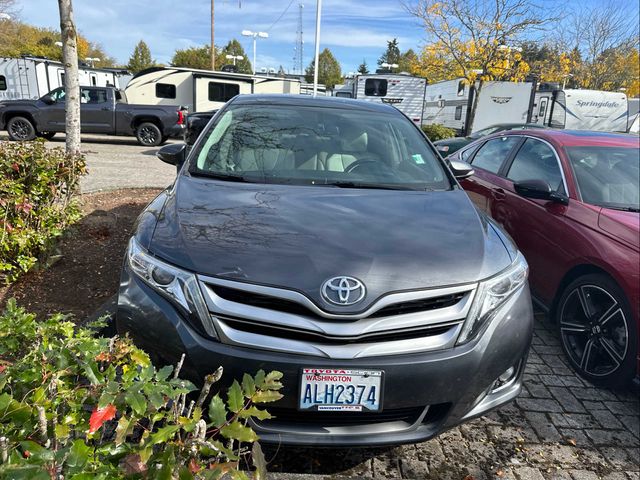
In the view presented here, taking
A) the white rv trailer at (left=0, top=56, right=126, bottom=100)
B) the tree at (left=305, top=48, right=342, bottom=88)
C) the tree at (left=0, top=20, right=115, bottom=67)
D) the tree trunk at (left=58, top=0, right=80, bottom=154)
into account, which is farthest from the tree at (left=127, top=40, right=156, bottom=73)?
the tree trunk at (left=58, top=0, right=80, bottom=154)

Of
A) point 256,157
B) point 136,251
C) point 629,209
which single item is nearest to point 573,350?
point 629,209

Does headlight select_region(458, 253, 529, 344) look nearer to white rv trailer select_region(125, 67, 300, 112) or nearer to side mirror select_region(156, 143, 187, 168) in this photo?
side mirror select_region(156, 143, 187, 168)

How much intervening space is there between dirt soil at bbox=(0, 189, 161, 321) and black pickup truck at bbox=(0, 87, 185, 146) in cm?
1065

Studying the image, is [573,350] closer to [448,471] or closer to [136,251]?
[448,471]

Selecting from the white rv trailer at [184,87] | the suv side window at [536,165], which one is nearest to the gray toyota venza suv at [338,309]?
the suv side window at [536,165]

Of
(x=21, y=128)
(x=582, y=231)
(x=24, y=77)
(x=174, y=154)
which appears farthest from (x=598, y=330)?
(x=24, y=77)

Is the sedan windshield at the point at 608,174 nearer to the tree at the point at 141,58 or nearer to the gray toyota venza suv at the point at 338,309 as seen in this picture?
the gray toyota venza suv at the point at 338,309

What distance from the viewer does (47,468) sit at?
3.50 feet

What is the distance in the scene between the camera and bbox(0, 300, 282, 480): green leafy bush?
110cm

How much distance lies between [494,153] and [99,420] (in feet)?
15.6

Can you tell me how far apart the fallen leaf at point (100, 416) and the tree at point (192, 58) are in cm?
5677

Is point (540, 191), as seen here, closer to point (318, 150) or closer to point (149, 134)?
point (318, 150)

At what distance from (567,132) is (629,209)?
1341 mm

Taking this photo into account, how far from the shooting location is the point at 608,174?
384 centimetres
